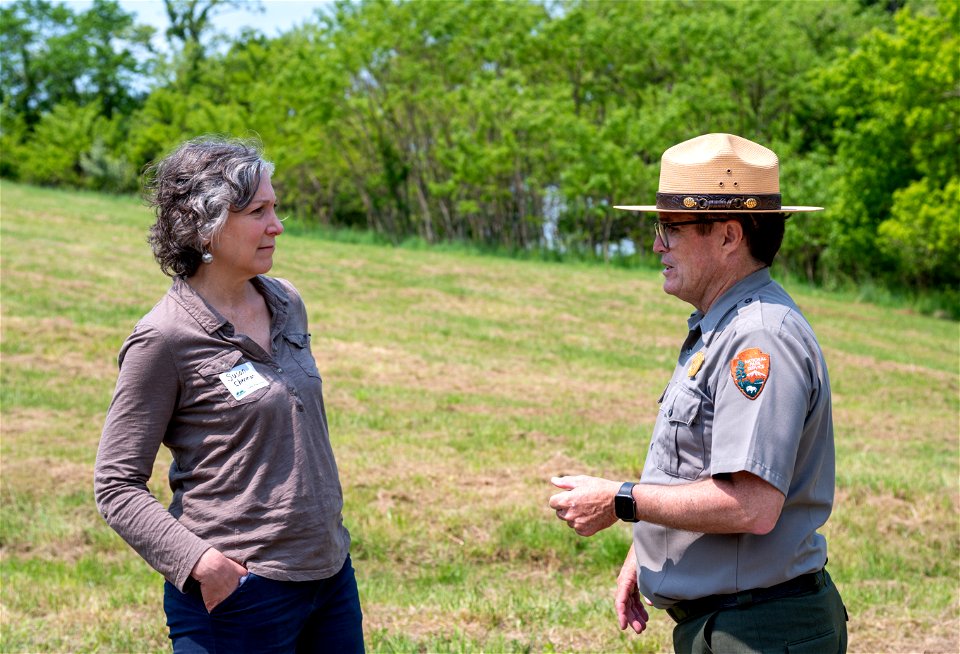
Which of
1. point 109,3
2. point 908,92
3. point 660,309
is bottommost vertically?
point 660,309

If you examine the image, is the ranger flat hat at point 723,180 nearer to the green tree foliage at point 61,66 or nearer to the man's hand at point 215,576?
Answer: the man's hand at point 215,576

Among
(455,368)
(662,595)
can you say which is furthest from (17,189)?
(662,595)

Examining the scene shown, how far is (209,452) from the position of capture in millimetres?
2889

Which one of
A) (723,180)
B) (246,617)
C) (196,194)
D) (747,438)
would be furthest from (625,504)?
(196,194)

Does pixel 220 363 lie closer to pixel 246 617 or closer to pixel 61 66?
pixel 246 617

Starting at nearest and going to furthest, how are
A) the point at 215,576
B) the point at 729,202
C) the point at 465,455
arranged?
the point at 729,202, the point at 215,576, the point at 465,455

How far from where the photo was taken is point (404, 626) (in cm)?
Answer: 511

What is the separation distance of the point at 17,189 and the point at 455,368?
2696 centimetres

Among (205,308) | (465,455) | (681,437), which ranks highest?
(205,308)

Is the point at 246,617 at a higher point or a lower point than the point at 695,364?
lower

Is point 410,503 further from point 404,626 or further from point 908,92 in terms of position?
point 908,92

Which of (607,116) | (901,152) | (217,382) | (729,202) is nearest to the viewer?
(729,202)

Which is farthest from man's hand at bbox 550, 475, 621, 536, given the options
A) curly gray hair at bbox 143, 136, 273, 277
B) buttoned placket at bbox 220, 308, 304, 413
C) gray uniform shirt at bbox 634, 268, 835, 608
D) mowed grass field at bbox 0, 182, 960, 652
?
mowed grass field at bbox 0, 182, 960, 652

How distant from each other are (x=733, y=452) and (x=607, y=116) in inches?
1390
